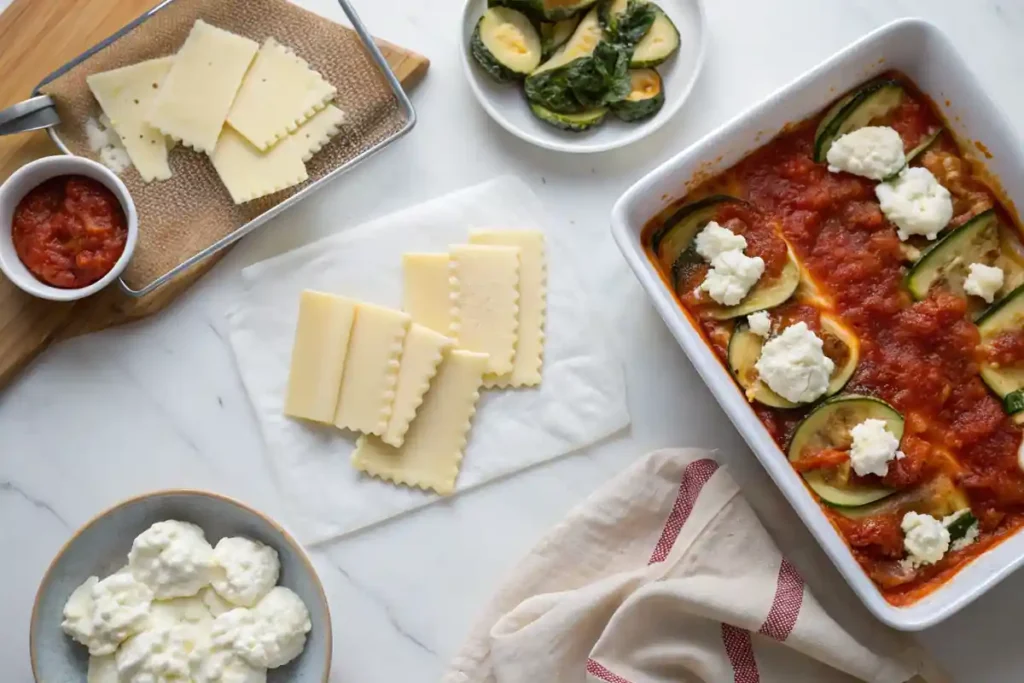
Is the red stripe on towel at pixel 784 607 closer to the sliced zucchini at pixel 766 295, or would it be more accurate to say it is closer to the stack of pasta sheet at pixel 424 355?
the sliced zucchini at pixel 766 295

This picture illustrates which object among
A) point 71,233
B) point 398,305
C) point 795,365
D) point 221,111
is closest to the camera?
point 795,365

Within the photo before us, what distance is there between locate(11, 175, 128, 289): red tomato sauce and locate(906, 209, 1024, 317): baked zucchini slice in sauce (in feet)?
6.21

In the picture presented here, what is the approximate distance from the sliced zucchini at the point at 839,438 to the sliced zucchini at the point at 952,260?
12.0 inches

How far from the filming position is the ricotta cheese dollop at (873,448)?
7.22ft

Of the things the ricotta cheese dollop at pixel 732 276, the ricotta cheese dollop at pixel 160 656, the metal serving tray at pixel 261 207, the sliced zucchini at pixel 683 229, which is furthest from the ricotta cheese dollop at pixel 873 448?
the ricotta cheese dollop at pixel 160 656

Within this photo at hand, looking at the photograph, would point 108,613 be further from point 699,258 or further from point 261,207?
point 699,258

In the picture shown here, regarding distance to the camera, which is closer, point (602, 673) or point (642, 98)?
point (602, 673)

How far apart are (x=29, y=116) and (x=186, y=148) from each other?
364 mm

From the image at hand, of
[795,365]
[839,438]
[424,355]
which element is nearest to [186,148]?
[424,355]

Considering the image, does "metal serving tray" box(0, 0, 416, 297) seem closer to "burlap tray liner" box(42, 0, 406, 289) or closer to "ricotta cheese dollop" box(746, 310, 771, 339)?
"burlap tray liner" box(42, 0, 406, 289)

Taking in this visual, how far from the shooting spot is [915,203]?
91.2 inches

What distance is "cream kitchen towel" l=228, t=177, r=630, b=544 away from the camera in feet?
8.20

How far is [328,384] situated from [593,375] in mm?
676

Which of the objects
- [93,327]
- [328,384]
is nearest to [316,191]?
[328,384]
